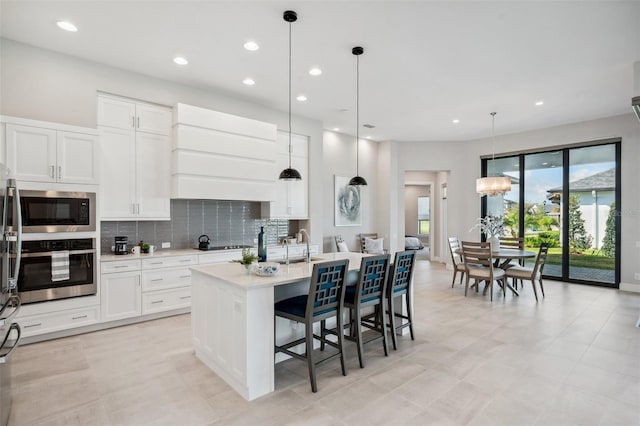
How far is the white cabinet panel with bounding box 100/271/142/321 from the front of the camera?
13.2ft

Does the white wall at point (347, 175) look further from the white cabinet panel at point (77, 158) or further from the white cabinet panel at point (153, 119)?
the white cabinet panel at point (77, 158)

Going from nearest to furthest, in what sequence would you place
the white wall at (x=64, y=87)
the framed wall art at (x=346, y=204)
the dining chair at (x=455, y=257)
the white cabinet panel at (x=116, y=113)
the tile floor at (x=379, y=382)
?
the tile floor at (x=379, y=382)
the white wall at (x=64, y=87)
the white cabinet panel at (x=116, y=113)
the dining chair at (x=455, y=257)
the framed wall art at (x=346, y=204)

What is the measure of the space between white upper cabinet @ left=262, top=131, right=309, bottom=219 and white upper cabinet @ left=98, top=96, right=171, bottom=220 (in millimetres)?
1806

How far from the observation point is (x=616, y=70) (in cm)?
436

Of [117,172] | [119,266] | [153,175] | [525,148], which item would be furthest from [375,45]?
[525,148]

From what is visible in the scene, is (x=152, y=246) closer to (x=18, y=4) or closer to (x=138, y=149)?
(x=138, y=149)

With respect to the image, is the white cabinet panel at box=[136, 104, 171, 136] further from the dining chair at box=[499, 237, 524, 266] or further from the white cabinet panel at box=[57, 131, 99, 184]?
the dining chair at box=[499, 237, 524, 266]

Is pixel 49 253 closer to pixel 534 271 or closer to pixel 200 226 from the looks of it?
pixel 200 226

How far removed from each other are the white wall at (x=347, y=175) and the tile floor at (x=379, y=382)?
12.1 feet

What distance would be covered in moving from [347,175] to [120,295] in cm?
522

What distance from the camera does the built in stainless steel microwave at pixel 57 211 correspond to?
350cm

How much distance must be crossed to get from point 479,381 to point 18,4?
17.0ft

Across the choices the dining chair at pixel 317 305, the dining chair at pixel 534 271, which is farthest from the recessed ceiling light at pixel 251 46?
the dining chair at pixel 534 271

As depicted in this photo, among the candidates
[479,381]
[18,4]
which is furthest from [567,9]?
[18,4]
